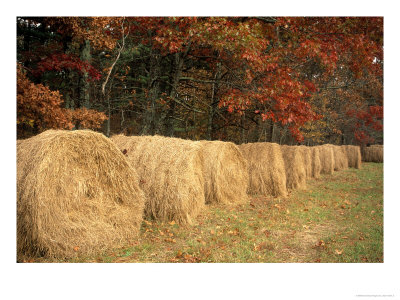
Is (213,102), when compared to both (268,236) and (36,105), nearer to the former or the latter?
(36,105)

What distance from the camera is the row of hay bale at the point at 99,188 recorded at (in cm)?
423

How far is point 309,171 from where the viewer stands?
15.9 meters

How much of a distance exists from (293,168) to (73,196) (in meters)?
9.31

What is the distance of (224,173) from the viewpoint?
9.28m

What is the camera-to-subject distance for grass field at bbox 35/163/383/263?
4.85 metres

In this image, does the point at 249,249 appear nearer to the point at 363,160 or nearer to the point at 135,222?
the point at 135,222

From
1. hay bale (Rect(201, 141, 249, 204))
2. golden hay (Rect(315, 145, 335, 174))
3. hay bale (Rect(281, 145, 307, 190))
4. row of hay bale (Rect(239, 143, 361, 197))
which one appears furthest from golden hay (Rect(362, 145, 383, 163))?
hay bale (Rect(201, 141, 249, 204))

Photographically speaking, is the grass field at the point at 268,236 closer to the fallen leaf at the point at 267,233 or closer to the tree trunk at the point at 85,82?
the fallen leaf at the point at 267,233

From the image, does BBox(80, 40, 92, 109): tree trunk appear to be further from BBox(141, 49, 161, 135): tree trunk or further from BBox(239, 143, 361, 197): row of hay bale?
BBox(239, 143, 361, 197): row of hay bale

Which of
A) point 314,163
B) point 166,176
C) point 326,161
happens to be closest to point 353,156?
point 326,161
